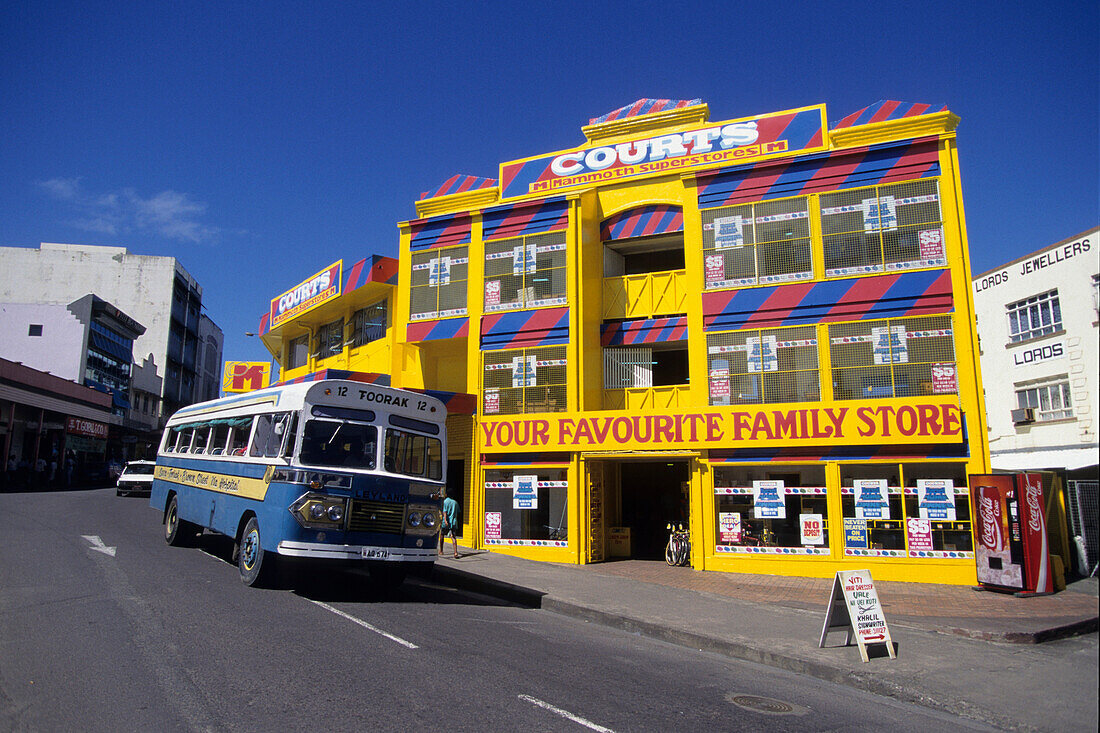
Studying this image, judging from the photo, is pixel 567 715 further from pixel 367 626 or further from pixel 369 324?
pixel 369 324

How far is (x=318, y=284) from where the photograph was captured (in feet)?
84.4

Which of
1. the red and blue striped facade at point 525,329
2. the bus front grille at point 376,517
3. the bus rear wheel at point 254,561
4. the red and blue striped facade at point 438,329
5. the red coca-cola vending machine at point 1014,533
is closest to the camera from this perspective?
the bus front grille at point 376,517

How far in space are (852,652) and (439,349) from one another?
1500cm

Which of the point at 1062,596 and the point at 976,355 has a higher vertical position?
the point at 976,355

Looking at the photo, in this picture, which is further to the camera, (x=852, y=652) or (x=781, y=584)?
(x=781, y=584)

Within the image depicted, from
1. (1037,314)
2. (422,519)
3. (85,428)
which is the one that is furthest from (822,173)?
(85,428)

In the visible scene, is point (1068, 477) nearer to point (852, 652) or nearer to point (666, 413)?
point (666, 413)

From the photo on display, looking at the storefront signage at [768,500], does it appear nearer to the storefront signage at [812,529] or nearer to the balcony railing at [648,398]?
the storefront signage at [812,529]

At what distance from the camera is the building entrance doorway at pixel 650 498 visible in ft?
66.5

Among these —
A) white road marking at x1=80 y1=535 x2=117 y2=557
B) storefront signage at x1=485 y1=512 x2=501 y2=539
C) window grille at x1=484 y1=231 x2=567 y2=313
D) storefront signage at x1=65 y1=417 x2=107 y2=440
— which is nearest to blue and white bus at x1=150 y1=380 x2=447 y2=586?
white road marking at x1=80 y1=535 x2=117 y2=557

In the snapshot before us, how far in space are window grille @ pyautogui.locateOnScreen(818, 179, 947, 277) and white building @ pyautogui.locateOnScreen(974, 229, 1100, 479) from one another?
4772 millimetres

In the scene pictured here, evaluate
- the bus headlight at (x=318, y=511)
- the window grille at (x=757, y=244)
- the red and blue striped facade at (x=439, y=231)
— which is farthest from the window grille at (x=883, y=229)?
the bus headlight at (x=318, y=511)

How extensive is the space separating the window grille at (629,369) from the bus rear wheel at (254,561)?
34.1 feet

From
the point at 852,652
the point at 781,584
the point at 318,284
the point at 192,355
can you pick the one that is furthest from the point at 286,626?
the point at 192,355
